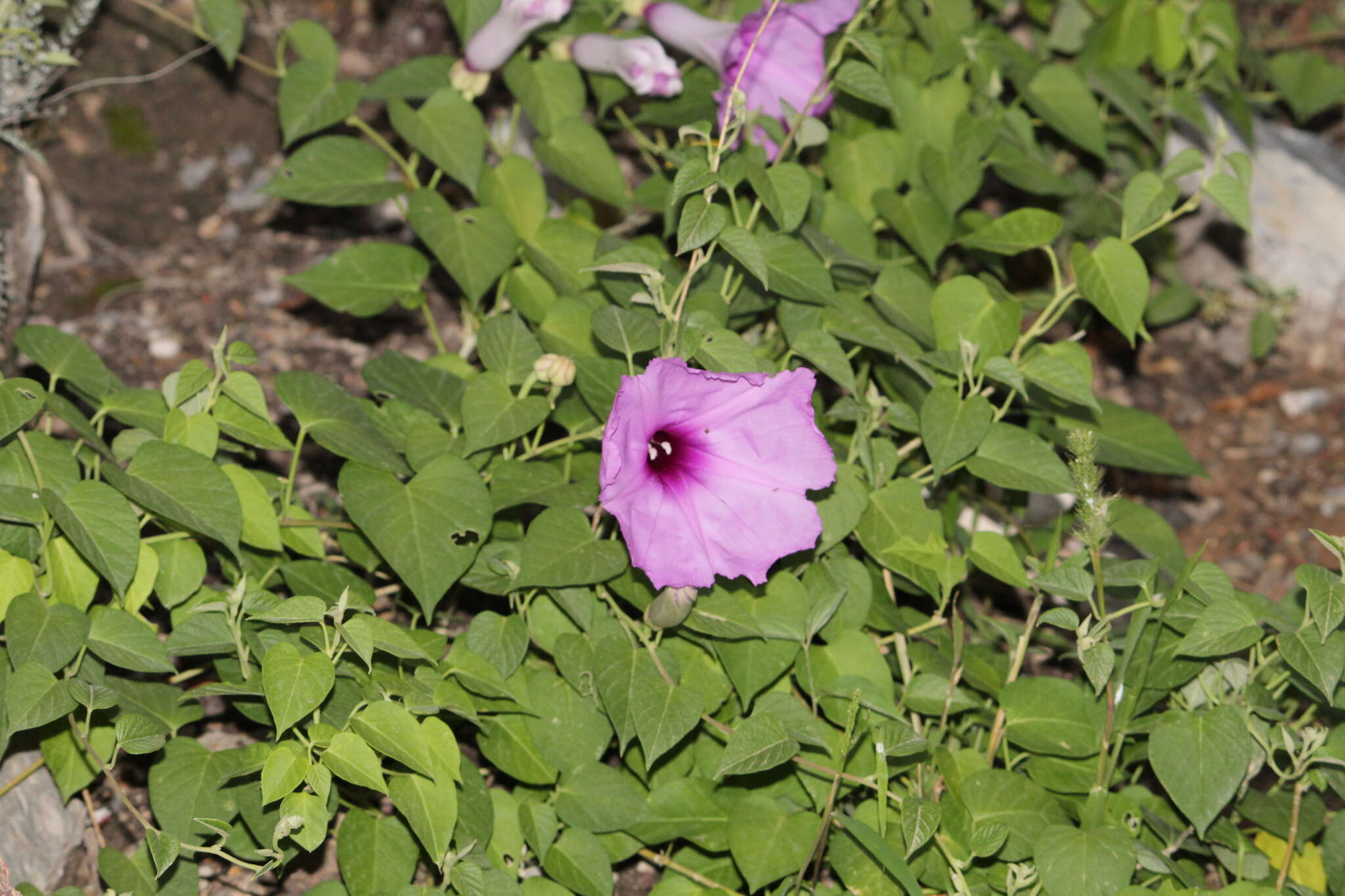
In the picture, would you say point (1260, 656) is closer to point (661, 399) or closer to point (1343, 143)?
point (661, 399)

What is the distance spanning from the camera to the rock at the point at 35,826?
81.4 inches

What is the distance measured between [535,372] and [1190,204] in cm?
118

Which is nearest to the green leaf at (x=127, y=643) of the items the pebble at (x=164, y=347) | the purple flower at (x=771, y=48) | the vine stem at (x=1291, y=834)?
the pebble at (x=164, y=347)

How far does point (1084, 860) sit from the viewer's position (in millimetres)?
2008

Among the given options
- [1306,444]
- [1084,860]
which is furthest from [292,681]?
[1306,444]

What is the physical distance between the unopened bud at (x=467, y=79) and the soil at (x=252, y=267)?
62 centimetres

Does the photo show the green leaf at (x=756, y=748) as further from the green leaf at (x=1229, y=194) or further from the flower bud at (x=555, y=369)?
the green leaf at (x=1229, y=194)

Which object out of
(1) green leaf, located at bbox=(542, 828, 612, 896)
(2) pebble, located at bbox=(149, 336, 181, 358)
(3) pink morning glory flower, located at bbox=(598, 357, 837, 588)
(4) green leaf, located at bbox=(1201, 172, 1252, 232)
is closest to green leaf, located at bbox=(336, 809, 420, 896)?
(1) green leaf, located at bbox=(542, 828, 612, 896)

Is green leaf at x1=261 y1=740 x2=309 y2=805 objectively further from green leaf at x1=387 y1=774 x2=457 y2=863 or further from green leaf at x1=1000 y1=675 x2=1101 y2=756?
green leaf at x1=1000 y1=675 x2=1101 y2=756

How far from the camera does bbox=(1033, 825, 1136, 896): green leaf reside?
1.99 m

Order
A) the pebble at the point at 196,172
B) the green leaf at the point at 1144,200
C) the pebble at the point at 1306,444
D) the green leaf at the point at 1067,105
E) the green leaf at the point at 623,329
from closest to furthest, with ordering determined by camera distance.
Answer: the green leaf at the point at 623,329
the green leaf at the point at 1144,200
the green leaf at the point at 1067,105
the pebble at the point at 196,172
the pebble at the point at 1306,444

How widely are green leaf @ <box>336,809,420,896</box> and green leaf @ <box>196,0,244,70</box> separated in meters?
1.51

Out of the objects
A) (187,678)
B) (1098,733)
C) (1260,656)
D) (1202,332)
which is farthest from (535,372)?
(1202,332)

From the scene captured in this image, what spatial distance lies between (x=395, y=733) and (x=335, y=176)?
1.13 metres
